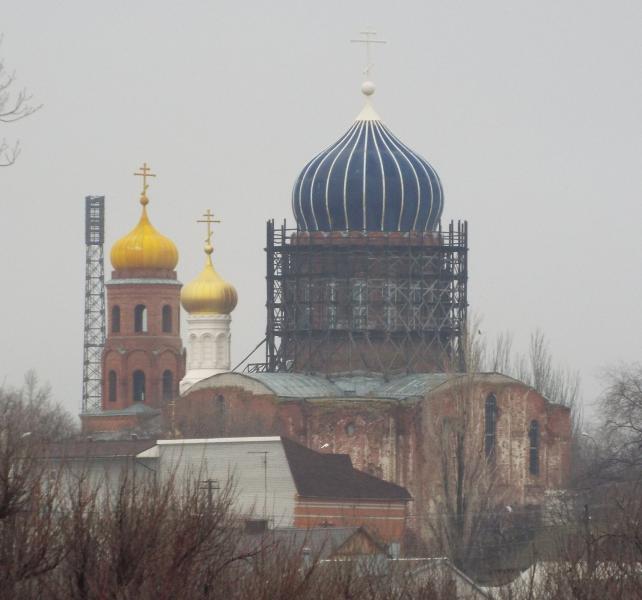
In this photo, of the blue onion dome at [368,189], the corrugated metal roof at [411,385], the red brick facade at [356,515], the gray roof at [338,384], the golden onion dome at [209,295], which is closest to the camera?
the red brick facade at [356,515]

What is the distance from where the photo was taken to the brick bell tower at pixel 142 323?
77.1 m

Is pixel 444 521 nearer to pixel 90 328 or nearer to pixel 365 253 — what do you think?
pixel 365 253

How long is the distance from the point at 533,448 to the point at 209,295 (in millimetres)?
16757

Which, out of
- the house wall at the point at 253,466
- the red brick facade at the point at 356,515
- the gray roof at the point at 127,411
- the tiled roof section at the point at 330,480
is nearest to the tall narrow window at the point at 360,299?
the tiled roof section at the point at 330,480

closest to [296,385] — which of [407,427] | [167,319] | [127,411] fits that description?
[407,427]

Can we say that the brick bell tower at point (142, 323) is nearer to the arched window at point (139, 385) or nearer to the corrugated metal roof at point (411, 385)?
the arched window at point (139, 385)

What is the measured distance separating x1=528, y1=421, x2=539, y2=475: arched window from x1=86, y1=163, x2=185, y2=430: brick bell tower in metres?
18.8

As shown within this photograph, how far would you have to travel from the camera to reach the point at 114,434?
2758 inches

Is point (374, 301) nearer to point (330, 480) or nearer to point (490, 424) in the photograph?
point (490, 424)

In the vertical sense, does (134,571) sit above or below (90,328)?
below

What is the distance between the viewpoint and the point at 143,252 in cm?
7731

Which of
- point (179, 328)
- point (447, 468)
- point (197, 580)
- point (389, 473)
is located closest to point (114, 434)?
point (179, 328)

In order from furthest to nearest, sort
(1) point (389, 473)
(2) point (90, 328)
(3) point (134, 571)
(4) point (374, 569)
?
(2) point (90, 328) → (1) point (389, 473) → (4) point (374, 569) → (3) point (134, 571)

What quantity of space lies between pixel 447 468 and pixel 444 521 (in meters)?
3.19
